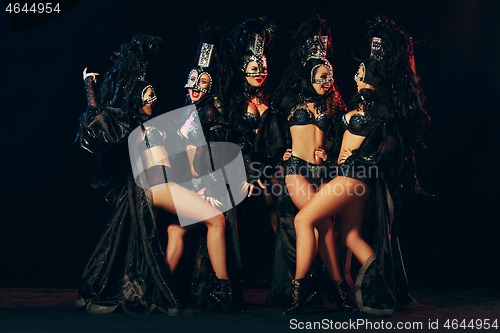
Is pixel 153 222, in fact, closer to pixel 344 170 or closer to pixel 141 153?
pixel 141 153

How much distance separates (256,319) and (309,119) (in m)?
1.54

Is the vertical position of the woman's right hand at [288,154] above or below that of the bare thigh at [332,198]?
above

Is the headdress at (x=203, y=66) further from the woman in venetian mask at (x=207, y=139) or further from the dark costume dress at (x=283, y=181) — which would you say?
the dark costume dress at (x=283, y=181)

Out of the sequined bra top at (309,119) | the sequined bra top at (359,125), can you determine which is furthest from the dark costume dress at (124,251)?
the sequined bra top at (359,125)

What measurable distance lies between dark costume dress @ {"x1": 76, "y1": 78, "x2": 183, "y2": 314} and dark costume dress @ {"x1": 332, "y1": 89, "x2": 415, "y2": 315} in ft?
4.69

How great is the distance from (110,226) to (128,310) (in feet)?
2.13

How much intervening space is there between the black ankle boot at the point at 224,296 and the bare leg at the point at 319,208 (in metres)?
0.51

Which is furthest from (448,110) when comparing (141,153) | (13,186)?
(13,186)

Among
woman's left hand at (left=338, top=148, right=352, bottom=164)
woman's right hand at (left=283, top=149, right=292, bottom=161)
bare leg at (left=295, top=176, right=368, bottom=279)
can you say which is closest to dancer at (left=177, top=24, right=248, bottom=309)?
woman's right hand at (left=283, top=149, right=292, bottom=161)

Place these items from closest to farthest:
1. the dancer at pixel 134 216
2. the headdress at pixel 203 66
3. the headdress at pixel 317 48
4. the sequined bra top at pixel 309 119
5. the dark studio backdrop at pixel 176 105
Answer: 1. the dancer at pixel 134 216
2. the sequined bra top at pixel 309 119
3. the headdress at pixel 317 48
4. the headdress at pixel 203 66
5. the dark studio backdrop at pixel 176 105

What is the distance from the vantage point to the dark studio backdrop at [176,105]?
192 inches

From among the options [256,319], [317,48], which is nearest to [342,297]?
[256,319]

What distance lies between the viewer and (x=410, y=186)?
13.1 ft

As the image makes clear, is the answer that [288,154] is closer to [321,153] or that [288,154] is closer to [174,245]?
[321,153]
